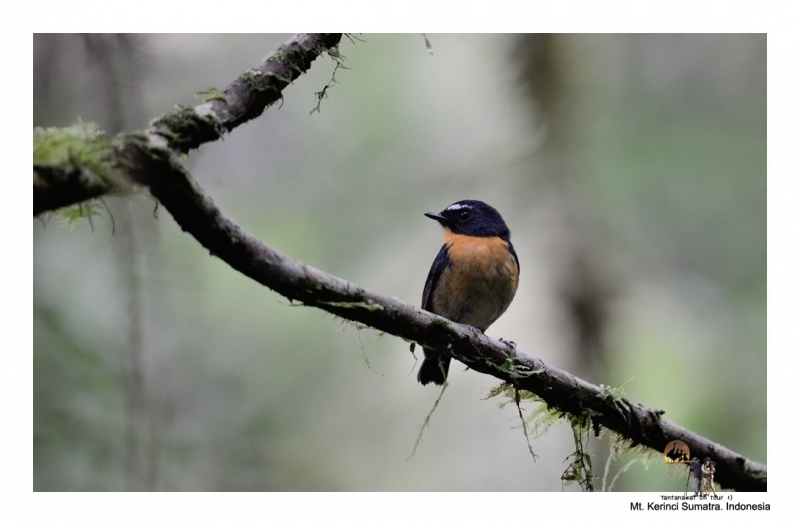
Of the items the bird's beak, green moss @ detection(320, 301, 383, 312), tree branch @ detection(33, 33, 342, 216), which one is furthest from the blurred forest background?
green moss @ detection(320, 301, 383, 312)

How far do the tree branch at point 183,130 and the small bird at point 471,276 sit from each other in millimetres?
1831

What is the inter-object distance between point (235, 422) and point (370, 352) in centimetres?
121

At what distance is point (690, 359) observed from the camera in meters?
5.00

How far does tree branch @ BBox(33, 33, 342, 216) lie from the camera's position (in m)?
1.99

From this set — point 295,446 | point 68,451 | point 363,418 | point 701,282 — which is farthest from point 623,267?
point 68,451

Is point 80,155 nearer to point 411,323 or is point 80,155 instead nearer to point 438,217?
point 411,323

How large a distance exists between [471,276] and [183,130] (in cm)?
236

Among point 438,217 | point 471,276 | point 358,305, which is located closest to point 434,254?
point 438,217

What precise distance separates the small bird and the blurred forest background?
A: 51 centimetres

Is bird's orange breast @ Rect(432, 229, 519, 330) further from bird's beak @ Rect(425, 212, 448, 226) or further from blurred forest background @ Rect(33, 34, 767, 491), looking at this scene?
blurred forest background @ Rect(33, 34, 767, 491)

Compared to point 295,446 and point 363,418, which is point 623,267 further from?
point 295,446

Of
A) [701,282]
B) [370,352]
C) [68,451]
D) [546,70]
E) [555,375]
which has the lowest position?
[68,451]

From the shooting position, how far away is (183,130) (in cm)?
221

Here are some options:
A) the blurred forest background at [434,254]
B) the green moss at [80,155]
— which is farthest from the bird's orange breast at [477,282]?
the green moss at [80,155]
